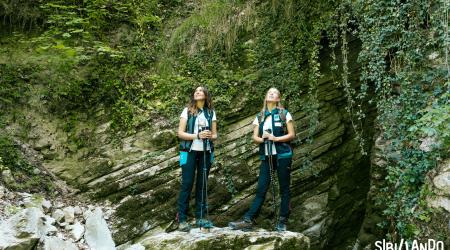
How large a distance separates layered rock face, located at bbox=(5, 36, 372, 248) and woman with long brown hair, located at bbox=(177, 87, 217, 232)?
3.70 ft

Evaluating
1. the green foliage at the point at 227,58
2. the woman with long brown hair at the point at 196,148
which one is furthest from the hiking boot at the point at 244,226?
the green foliage at the point at 227,58

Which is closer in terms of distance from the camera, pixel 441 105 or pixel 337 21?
pixel 441 105

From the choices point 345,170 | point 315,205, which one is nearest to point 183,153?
point 315,205

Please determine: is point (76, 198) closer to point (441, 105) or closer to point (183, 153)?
point (183, 153)

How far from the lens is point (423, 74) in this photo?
5938 millimetres

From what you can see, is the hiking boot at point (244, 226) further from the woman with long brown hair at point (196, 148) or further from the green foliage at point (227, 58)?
the green foliage at point (227, 58)

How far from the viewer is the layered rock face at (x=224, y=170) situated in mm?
6836

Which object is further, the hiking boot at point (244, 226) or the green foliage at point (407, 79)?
the hiking boot at point (244, 226)

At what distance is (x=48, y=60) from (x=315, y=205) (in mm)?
5205

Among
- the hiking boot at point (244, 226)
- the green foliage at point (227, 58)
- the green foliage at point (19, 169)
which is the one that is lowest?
the hiking boot at point (244, 226)

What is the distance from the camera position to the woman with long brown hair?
5633 millimetres

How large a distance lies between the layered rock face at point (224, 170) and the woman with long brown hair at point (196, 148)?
44.4 inches

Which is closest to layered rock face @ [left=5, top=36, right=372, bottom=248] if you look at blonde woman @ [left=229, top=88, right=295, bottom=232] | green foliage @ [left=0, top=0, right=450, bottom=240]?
green foliage @ [left=0, top=0, right=450, bottom=240]

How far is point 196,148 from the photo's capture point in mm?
5633
